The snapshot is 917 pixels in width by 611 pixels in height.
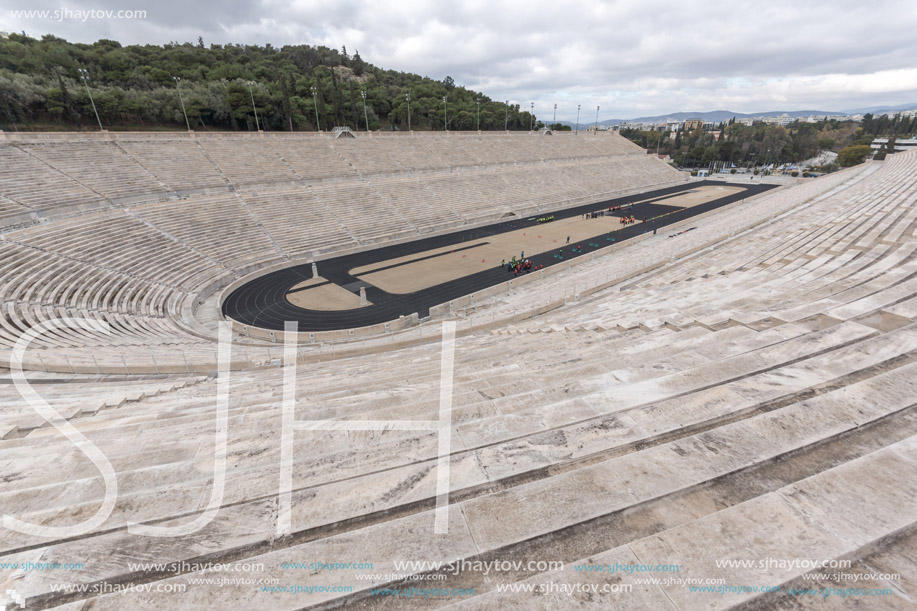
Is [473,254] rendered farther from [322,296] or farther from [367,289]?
[322,296]

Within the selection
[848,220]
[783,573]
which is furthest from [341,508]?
[848,220]

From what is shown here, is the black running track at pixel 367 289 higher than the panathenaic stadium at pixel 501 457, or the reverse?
the panathenaic stadium at pixel 501 457

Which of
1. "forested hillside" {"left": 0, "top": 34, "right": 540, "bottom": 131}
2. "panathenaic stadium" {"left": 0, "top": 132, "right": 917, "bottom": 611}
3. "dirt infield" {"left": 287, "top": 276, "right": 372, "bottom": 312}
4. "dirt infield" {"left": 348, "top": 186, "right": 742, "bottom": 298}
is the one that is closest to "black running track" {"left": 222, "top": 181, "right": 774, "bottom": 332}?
"dirt infield" {"left": 287, "top": 276, "right": 372, "bottom": 312}

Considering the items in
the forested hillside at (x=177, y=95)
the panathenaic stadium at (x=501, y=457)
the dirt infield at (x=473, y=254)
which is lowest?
the dirt infield at (x=473, y=254)

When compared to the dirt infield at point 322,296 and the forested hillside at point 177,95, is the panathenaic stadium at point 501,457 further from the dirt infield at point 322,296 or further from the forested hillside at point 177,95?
the forested hillside at point 177,95

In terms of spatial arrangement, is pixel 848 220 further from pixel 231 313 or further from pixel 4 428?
pixel 231 313

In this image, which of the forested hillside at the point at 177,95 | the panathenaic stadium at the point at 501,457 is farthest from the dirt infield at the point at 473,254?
the forested hillside at the point at 177,95

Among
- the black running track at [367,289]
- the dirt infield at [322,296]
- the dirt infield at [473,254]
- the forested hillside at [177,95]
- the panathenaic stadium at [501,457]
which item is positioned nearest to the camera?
the panathenaic stadium at [501,457]

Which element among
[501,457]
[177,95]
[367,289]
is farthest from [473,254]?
[177,95]
